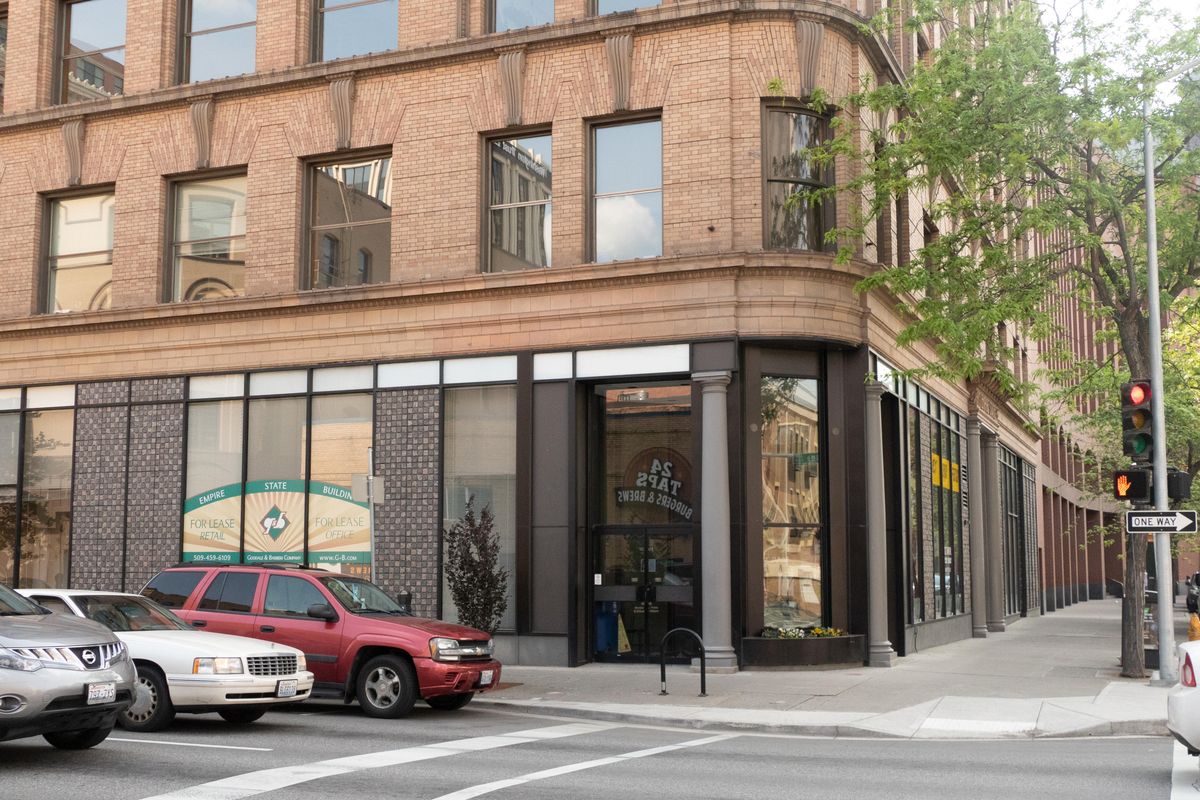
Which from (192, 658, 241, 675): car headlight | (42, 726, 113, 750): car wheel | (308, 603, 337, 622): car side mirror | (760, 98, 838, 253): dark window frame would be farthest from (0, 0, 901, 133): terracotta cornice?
(42, 726, 113, 750): car wheel

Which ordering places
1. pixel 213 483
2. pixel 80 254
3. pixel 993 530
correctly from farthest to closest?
pixel 993 530 → pixel 80 254 → pixel 213 483

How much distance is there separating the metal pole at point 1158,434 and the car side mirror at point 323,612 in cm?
1147

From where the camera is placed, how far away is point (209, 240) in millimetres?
24984

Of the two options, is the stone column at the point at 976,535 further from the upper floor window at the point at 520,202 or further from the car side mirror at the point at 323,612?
the car side mirror at the point at 323,612

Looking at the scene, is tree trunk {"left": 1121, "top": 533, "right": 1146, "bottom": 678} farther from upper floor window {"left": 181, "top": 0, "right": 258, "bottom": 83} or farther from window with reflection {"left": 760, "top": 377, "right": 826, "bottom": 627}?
upper floor window {"left": 181, "top": 0, "right": 258, "bottom": 83}

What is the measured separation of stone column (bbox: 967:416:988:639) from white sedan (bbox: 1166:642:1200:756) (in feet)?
69.5

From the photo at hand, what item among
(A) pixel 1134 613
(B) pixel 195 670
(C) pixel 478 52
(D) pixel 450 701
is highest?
(C) pixel 478 52

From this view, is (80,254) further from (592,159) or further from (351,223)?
(592,159)

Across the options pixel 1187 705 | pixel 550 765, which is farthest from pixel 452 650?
pixel 1187 705

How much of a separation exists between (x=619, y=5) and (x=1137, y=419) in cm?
1118

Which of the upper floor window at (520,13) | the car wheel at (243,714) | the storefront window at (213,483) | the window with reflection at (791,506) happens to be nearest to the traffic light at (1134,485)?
the window with reflection at (791,506)

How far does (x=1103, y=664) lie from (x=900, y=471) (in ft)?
16.0

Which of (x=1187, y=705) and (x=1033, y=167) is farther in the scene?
→ (x=1033, y=167)

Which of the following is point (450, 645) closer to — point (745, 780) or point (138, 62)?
point (745, 780)
